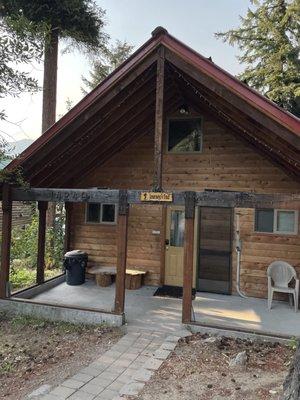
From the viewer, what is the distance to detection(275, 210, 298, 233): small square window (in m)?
7.66

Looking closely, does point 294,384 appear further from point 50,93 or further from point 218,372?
point 50,93

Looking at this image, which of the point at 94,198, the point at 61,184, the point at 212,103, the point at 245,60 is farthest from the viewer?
the point at 245,60

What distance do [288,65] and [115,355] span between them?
1183 cm

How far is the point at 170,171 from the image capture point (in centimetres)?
850

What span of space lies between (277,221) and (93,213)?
4.55 metres

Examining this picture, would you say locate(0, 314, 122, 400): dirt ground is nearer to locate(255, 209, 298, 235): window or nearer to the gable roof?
the gable roof

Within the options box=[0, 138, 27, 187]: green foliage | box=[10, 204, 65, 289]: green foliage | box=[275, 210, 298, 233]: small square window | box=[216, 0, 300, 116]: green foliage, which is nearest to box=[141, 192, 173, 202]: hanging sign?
box=[0, 138, 27, 187]: green foliage

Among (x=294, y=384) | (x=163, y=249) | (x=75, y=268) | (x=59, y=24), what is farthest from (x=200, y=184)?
(x=59, y=24)

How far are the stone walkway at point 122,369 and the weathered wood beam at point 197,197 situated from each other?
2.14 meters

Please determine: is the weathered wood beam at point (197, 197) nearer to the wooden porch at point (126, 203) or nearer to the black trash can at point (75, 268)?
the wooden porch at point (126, 203)

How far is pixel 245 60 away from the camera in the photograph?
13.9 metres

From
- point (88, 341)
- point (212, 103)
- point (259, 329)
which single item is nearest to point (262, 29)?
point (212, 103)

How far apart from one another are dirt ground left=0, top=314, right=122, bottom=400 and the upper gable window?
4468 millimetres

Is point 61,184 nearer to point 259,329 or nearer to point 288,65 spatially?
point 259,329
